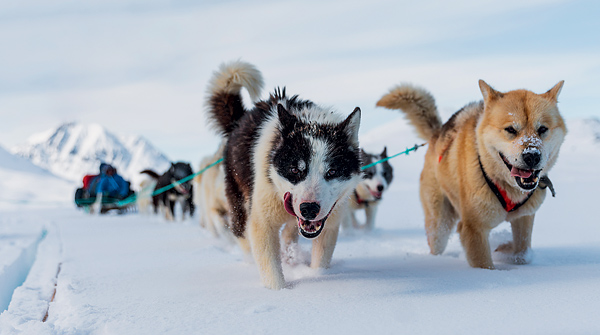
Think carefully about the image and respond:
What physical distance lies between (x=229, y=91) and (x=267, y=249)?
182cm

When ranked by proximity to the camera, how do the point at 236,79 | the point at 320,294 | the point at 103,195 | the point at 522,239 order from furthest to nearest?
1. the point at 103,195
2. the point at 236,79
3. the point at 522,239
4. the point at 320,294

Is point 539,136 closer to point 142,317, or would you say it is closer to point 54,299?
point 142,317

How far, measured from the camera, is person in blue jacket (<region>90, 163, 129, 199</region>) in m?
13.5

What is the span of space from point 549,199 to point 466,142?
6.94m

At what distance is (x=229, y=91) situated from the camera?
4211 mm

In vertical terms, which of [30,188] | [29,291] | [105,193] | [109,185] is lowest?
[29,291]

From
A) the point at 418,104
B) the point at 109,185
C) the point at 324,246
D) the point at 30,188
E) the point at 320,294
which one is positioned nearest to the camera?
the point at 320,294

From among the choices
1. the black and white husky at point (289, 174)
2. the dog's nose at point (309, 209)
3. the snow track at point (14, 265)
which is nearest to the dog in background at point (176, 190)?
the snow track at point (14, 265)

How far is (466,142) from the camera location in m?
3.50

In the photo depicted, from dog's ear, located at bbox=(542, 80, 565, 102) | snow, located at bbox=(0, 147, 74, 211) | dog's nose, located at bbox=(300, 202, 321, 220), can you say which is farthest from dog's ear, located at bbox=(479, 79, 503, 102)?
snow, located at bbox=(0, 147, 74, 211)

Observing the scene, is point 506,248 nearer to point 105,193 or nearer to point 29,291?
point 29,291

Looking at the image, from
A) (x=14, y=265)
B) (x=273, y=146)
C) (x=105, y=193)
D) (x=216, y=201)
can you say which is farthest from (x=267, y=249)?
(x=105, y=193)

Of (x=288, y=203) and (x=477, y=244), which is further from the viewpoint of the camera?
(x=477, y=244)

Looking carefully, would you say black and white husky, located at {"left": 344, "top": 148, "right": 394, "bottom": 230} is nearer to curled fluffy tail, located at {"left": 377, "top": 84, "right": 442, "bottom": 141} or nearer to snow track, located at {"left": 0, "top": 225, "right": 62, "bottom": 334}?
curled fluffy tail, located at {"left": 377, "top": 84, "right": 442, "bottom": 141}
